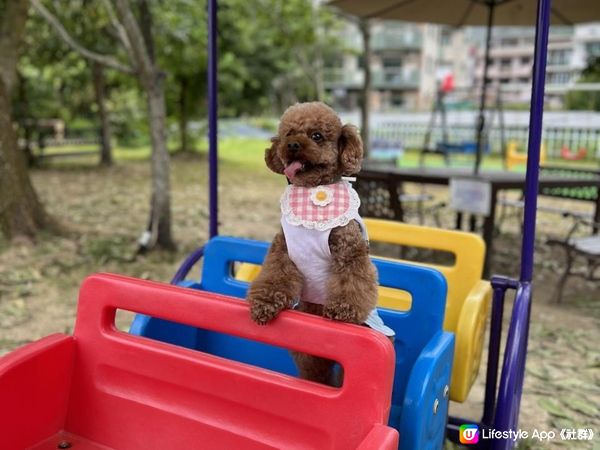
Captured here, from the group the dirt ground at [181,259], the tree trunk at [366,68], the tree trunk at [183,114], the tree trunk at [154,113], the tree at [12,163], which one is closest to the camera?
the dirt ground at [181,259]

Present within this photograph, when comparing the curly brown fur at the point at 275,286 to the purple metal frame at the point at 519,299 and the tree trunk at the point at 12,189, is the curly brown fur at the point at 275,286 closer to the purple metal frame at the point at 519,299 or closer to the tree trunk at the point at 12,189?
the purple metal frame at the point at 519,299

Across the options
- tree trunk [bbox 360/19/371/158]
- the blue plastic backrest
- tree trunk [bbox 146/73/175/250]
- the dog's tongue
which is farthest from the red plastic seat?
tree trunk [bbox 360/19/371/158]

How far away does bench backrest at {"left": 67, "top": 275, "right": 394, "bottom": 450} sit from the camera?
1240 millimetres

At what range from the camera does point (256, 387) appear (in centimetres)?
135

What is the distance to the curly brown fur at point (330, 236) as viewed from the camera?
134 cm

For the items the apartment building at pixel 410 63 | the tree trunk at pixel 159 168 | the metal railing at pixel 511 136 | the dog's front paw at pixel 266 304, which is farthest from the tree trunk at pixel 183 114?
the apartment building at pixel 410 63

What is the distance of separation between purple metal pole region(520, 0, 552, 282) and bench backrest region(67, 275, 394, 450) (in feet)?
2.52

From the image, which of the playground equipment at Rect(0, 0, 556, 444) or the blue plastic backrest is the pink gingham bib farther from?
the blue plastic backrest

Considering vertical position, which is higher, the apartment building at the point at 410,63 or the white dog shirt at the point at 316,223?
the apartment building at the point at 410,63

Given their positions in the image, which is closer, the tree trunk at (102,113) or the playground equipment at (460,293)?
the playground equipment at (460,293)

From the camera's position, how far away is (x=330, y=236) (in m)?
1.41

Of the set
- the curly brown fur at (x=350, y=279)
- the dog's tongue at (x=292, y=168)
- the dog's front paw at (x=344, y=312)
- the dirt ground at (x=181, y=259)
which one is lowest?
the dirt ground at (x=181, y=259)

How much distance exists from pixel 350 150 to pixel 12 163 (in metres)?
4.26

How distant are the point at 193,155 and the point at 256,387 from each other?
42.4ft
